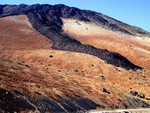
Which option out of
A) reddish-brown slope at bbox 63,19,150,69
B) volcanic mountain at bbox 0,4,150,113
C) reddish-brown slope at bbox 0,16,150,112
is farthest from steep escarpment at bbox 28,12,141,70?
reddish-brown slope at bbox 63,19,150,69

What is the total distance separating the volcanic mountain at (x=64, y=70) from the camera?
128 feet

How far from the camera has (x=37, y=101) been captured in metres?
36.9

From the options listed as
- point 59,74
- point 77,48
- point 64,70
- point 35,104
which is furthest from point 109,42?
point 35,104

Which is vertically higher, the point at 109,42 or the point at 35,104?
the point at 109,42

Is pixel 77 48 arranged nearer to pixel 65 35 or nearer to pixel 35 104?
pixel 65 35

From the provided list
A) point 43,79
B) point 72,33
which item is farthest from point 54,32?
point 43,79

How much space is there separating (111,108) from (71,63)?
85.7ft

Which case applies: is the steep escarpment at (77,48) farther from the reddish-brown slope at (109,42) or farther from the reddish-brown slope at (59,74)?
the reddish-brown slope at (109,42)

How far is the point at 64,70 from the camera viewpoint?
62.0 metres

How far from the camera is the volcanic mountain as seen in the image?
3888 centimetres

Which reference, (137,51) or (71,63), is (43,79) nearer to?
(71,63)

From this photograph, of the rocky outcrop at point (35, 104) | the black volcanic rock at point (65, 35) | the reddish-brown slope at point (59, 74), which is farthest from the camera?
the black volcanic rock at point (65, 35)

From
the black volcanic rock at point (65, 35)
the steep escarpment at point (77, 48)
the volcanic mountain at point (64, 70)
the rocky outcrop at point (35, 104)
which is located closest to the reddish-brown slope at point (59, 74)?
the volcanic mountain at point (64, 70)

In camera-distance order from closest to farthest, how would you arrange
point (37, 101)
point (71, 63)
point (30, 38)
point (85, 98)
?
point (37, 101)
point (85, 98)
point (71, 63)
point (30, 38)
